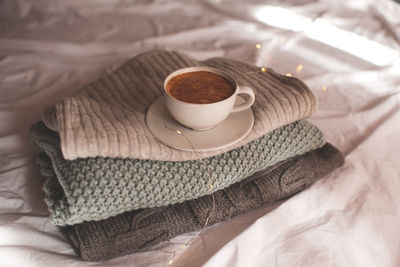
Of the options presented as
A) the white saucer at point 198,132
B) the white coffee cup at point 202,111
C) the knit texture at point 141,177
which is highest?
the white coffee cup at point 202,111

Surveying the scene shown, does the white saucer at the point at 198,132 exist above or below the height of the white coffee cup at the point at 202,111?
below

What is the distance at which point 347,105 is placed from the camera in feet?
2.48

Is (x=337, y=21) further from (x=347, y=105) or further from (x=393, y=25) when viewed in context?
(x=347, y=105)

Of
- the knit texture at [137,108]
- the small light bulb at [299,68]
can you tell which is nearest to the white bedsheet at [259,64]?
the small light bulb at [299,68]

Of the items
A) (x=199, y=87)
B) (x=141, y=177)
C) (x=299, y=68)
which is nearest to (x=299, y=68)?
(x=299, y=68)

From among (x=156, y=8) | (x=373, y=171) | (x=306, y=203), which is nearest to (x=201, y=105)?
(x=306, y=203)

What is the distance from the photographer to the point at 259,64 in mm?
853

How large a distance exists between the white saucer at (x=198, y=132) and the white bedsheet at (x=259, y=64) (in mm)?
128

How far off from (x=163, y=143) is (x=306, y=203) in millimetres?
236

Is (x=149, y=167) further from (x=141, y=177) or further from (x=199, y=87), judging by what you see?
(x=199, y=87)

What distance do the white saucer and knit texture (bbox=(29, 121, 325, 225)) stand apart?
0.03 meters

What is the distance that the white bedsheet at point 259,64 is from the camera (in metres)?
0.48

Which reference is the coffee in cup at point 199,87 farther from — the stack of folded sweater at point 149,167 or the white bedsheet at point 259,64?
the white bedsheet at point 259,64

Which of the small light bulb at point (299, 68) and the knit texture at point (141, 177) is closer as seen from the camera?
the knit texture at point (141, 177)
